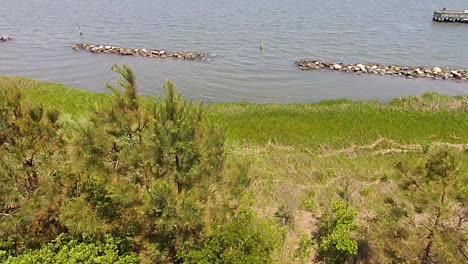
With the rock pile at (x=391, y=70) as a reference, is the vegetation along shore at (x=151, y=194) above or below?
below

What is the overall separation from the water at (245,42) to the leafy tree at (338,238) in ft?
60.5

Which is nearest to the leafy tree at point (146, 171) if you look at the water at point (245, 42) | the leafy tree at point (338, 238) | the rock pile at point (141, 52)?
the leafy tree at point (338, 238)

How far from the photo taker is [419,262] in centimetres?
911

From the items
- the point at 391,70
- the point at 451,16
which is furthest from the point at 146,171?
the point at 451,16

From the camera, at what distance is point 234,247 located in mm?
8203

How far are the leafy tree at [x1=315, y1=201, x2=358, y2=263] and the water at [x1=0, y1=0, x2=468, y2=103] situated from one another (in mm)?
18435

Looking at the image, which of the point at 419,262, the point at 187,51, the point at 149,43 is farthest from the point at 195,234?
the point at 149,43

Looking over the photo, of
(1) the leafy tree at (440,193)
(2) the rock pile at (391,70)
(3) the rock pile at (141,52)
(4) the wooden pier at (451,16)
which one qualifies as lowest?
(1) the leafy tree at (440,193)

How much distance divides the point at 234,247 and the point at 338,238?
3614 mm

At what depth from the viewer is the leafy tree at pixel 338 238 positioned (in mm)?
10109

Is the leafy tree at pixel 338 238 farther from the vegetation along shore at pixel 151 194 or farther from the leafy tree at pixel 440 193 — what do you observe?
the leafy tree at pixel 440 193

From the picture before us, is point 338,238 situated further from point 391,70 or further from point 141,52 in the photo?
point 141,52

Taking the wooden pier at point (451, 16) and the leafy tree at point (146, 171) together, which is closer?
the leafy tree at point (146, 171)

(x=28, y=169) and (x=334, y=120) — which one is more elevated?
(x=28, y=169)
